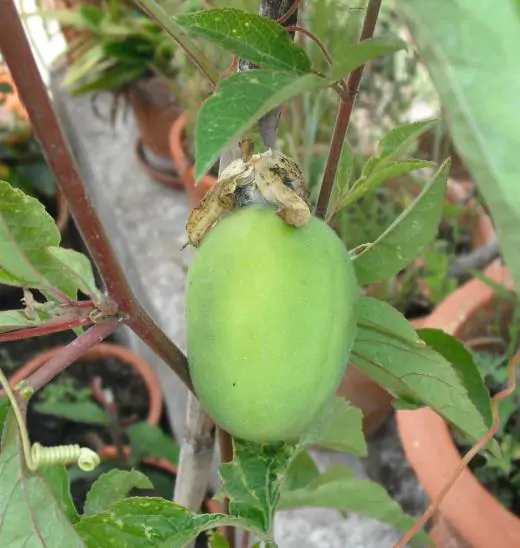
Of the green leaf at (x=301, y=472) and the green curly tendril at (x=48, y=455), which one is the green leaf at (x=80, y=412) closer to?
the green leaf at (x=301, y=472)

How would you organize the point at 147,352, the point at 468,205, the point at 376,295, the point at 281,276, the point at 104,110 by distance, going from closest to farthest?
the point at 281,276
the point at 376,295
the point at 468,205
the point at 147,352
the point at 104,110

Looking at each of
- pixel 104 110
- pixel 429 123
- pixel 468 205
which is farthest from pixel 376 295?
pixel 104 110

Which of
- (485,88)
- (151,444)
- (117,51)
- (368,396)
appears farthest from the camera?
(117,51)

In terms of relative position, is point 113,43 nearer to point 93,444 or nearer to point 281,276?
point 93,444

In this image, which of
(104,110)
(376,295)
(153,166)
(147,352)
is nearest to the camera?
(376,295)

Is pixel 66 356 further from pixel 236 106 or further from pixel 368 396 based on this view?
pixel 368 396


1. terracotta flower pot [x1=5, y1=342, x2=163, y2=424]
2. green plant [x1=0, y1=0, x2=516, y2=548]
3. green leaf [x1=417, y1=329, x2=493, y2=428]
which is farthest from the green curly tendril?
terracotta flower pot [x1=5, y1=342, x2=163, y2=424]

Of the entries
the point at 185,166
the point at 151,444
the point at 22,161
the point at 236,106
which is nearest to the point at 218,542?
the point at 236,106

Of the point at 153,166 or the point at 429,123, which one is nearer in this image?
the point at 429,123
